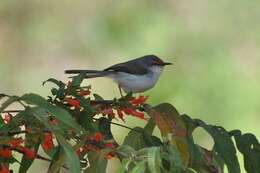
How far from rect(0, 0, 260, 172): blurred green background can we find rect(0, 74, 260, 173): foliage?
430cm

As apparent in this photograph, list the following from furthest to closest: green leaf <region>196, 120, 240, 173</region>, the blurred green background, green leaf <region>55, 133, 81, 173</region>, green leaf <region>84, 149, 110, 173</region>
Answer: the blurred green background, green leaf <region>196, 120, 240, 173</region>, green leaf <region>84, 149, 110, 173</region>, green leaf <region>55, 133, 81, 173</region>

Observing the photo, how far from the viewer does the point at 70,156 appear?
1577 millimetres

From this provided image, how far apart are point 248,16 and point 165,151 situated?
6.47 metres

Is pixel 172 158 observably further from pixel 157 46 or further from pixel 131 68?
pixel 157 46

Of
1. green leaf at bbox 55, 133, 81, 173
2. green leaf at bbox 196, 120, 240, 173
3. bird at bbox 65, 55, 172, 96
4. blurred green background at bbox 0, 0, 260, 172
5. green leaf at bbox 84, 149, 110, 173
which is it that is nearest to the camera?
green leaf at bbox 55, 133, 81, 173

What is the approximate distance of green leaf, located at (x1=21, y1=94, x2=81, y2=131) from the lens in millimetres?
1610

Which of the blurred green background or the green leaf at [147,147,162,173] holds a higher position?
the green leaf at [147,147,162,173]

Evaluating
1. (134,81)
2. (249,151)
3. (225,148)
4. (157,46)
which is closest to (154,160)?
(225,148)

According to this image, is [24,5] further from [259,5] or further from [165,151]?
[165,151]

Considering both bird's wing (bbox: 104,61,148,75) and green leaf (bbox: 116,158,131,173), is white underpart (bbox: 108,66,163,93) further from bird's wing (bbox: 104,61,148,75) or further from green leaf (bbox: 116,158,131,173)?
green leaf (bbox: 116,158,131,173)

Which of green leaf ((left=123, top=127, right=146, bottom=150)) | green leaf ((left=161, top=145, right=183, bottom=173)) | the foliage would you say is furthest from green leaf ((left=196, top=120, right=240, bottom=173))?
green leaf ((left=161, top=145, right=183, bottom=173))

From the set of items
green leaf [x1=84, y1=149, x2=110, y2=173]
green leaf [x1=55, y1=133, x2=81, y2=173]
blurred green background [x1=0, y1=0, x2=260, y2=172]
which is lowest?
blurred green background [x1=0, y1=0, x2=260, y2=172]

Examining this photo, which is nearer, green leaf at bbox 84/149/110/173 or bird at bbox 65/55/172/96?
green leaf at bbox 84/149/110/173

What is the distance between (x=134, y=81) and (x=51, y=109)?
3198mm
